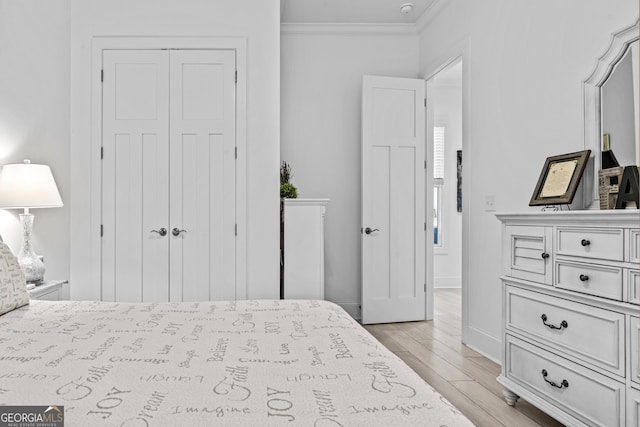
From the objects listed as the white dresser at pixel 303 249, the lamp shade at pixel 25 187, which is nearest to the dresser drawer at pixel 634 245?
the white dresser at pixel 303 249

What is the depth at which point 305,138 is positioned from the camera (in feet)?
15.0

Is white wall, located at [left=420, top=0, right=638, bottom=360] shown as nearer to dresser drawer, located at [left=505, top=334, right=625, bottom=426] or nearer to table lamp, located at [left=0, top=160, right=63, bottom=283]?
dresser drawer, located at [left=505, top=334, right=625, bottom=426]

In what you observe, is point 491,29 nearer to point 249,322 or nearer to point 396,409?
point 249,322

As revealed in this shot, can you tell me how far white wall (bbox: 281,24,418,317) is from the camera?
4.57m

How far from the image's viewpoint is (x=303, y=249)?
11.0ft

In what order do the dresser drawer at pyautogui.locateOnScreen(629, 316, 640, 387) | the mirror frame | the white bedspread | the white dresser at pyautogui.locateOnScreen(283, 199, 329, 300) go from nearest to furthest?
the white bedspread < the dresser drawer at pyautogui.locateOnScreen(629, 316, 640, 387) < the mirror frame < the white dresser at pyautogui.locateOnScreen(283, 199, 329, 300)

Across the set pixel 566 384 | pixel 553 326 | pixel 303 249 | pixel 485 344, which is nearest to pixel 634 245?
pixel 553 326

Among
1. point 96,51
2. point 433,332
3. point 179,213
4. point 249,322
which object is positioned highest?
point 96,51

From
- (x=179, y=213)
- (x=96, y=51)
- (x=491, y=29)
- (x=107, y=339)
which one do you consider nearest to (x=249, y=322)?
(x=107, y=339)

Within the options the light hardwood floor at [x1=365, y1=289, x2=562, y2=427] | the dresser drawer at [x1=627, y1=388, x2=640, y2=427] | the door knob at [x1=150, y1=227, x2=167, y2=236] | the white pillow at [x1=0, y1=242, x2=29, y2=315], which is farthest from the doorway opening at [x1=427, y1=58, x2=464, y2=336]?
the white pillow at [x1=0, y1=242, x2=29, y2=315]

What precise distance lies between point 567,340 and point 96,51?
136 inches

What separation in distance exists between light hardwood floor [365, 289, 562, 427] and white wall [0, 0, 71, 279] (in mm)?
2729

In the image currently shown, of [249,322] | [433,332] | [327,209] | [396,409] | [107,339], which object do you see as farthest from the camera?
[327,209]

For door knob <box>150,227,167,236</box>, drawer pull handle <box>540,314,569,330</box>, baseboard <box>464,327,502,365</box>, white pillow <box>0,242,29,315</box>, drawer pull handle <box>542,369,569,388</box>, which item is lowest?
baseboard <box>464,327,502,365</box>
